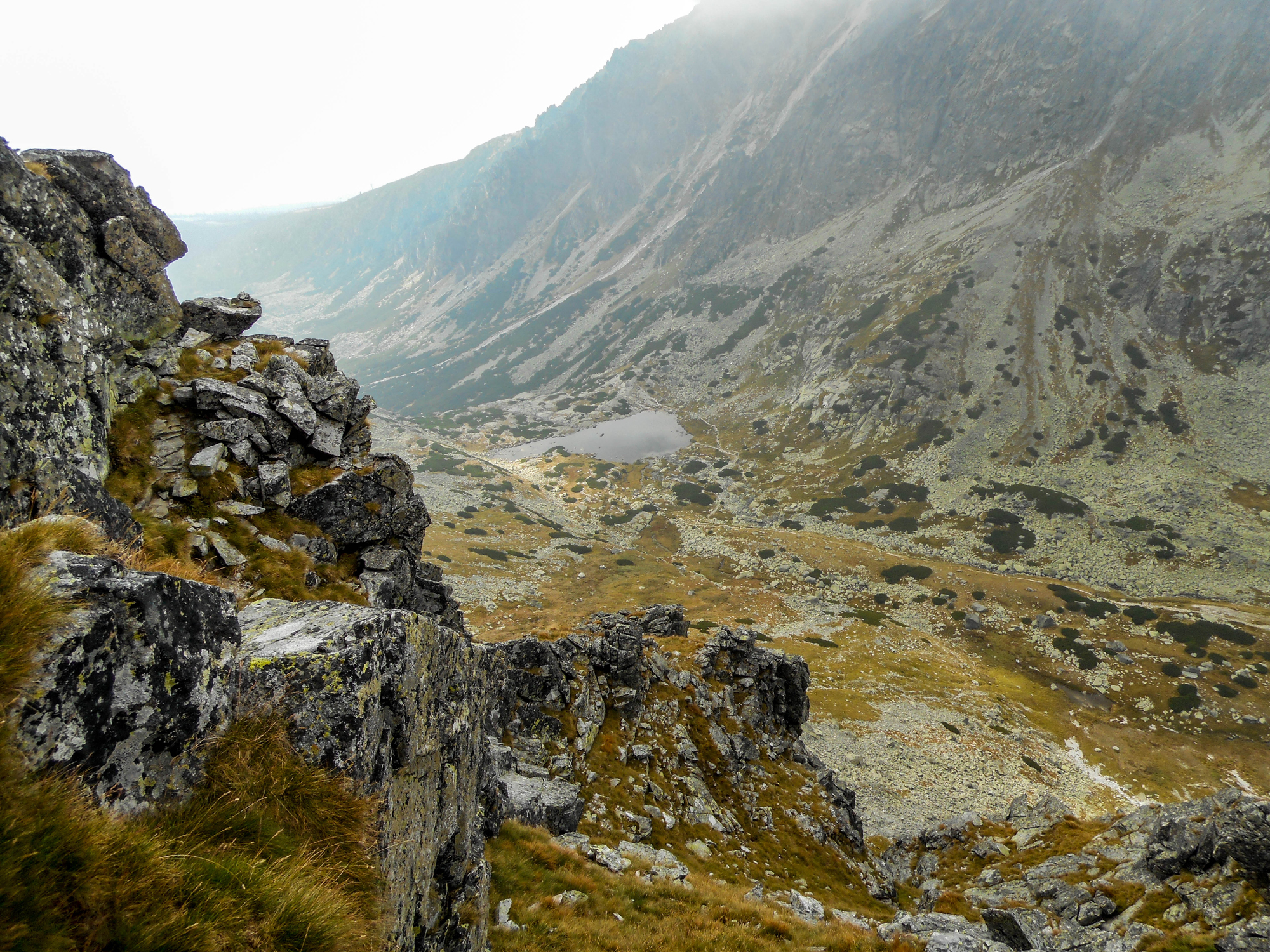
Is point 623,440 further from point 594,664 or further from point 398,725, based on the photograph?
point 398,725

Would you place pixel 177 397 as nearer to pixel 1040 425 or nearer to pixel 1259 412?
pixel 1040 425

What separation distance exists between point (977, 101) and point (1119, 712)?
8129 inches

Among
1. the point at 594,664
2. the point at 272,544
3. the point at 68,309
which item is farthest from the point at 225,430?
the point at 594,664

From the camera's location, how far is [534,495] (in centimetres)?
11425

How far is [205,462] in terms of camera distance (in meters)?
13.5

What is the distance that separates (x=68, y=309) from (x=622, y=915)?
17710 mm

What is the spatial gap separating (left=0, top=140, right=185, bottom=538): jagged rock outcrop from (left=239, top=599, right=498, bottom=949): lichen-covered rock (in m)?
5.37

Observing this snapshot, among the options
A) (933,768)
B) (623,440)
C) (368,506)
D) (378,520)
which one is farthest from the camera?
(623,440)

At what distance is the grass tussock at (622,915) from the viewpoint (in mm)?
10203

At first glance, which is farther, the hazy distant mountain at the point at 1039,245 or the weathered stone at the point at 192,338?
the hazy distant mountain at the point at 1039,245

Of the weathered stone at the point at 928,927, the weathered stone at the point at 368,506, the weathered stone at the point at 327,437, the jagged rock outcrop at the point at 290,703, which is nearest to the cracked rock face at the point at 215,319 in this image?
the weathered stone at the point at 327,437

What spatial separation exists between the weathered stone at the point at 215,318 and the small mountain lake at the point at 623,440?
11458 centimetres

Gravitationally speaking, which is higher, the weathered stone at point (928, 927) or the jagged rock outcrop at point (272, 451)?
the jagged rock outcrop at point (272, 451)

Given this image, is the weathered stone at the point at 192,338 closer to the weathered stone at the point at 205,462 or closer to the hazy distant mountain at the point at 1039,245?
the weathered stone at the point at 205,462
